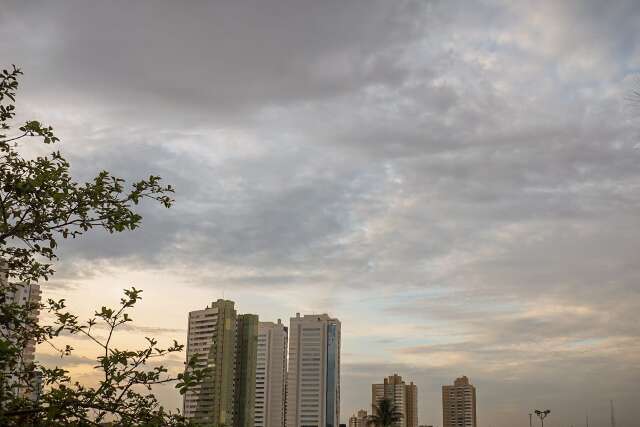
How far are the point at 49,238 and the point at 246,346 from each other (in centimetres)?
12564

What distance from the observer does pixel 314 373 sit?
171500mm

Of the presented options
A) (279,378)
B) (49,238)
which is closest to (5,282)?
(49,238)

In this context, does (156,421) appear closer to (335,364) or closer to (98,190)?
(98,190)

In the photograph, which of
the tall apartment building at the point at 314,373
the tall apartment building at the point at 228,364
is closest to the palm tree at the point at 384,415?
the tall apartment building at the point at 228,364

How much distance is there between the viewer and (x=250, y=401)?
132375 mm

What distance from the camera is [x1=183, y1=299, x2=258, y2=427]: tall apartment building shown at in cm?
12419

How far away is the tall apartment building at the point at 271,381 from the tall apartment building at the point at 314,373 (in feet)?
35.0

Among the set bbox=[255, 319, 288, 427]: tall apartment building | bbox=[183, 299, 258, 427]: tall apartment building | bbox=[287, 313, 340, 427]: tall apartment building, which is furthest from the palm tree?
bbox=[287, 313, 340, 427]: tall apartment building

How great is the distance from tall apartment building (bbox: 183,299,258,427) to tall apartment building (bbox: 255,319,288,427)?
24.7 meters

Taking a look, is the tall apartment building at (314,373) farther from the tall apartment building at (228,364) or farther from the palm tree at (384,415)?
the palm tree at (384,415)

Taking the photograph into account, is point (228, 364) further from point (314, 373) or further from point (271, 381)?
point (314, 373)

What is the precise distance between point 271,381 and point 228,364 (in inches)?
1457

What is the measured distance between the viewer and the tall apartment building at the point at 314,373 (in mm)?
170125

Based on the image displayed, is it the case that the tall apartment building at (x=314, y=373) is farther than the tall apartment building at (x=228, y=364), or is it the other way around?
the tall apartment building at (x=314, y=373)
